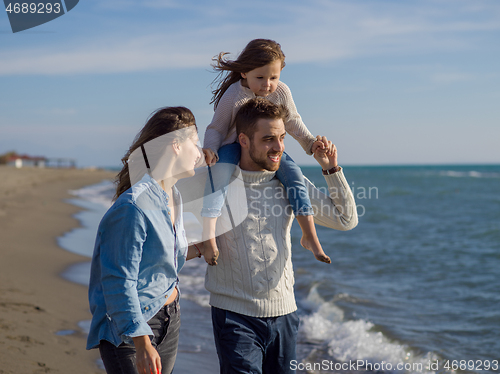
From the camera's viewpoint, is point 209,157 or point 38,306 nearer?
point 209,157

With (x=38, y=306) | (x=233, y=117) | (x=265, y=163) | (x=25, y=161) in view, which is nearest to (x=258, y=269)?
(x=265, y=163)

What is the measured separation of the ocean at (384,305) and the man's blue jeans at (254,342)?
2.43 m

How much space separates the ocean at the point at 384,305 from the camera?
5.68 m

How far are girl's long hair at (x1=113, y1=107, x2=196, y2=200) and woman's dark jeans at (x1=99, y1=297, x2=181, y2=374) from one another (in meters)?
0.69

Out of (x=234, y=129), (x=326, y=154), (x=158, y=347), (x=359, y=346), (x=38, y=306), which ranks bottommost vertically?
(x=359, y=346)

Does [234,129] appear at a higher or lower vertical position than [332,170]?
higher

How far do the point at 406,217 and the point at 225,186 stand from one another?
2140cm

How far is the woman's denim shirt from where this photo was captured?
1945mm

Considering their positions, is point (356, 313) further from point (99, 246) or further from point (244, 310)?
point (99, 246)

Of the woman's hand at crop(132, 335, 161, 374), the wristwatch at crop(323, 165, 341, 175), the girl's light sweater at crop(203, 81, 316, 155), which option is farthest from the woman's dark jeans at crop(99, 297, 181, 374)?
the wristwatch at crop(323, 165, 341, 175)

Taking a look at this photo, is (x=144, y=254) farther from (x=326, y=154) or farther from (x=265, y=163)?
(x=326, y=154)

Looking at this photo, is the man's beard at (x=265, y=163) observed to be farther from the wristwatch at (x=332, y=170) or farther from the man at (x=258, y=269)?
the wristwatch at (x=332, y=170)

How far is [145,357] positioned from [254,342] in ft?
2.91

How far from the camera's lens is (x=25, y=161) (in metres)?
80.1
